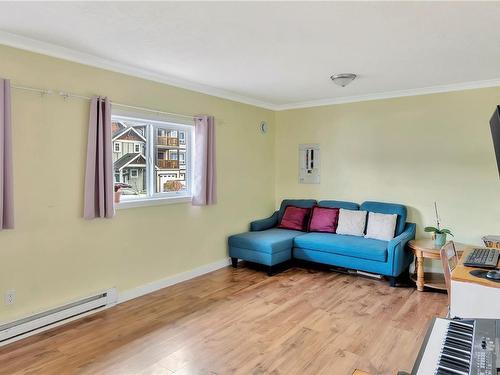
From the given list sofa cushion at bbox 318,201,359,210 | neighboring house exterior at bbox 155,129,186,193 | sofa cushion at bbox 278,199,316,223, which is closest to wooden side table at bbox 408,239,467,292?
sofa cushion at bbox 318,201,359,210

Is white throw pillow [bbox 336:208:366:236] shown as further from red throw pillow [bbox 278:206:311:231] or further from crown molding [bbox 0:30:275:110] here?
crown molding [bbox 0:30:275:110]

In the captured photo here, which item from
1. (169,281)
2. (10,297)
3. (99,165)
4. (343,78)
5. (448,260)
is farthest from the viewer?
(169,281)

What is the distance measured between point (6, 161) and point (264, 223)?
3366 millimetres

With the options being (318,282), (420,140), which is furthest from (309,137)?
(318,282)

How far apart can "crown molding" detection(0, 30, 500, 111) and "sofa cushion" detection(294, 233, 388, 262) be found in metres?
1.93

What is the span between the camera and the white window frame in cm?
362

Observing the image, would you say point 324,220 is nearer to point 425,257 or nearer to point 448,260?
Answer: point 425,257

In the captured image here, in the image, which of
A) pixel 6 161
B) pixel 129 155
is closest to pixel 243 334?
pixel 129 155

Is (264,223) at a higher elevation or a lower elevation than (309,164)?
lower

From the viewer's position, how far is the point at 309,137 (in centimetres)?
538

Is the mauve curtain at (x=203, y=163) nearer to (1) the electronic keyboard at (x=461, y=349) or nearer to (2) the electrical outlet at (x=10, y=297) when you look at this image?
(2) the electrical outlet at (x=10, y=297)

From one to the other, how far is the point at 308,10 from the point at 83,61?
209 cm

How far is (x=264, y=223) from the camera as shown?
17.0ft

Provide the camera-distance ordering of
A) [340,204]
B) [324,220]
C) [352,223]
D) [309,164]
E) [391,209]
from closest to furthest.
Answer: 1. [391,209]
2. [352,223]
3. [324,220]
4. [340,204]
5. [309,164]
